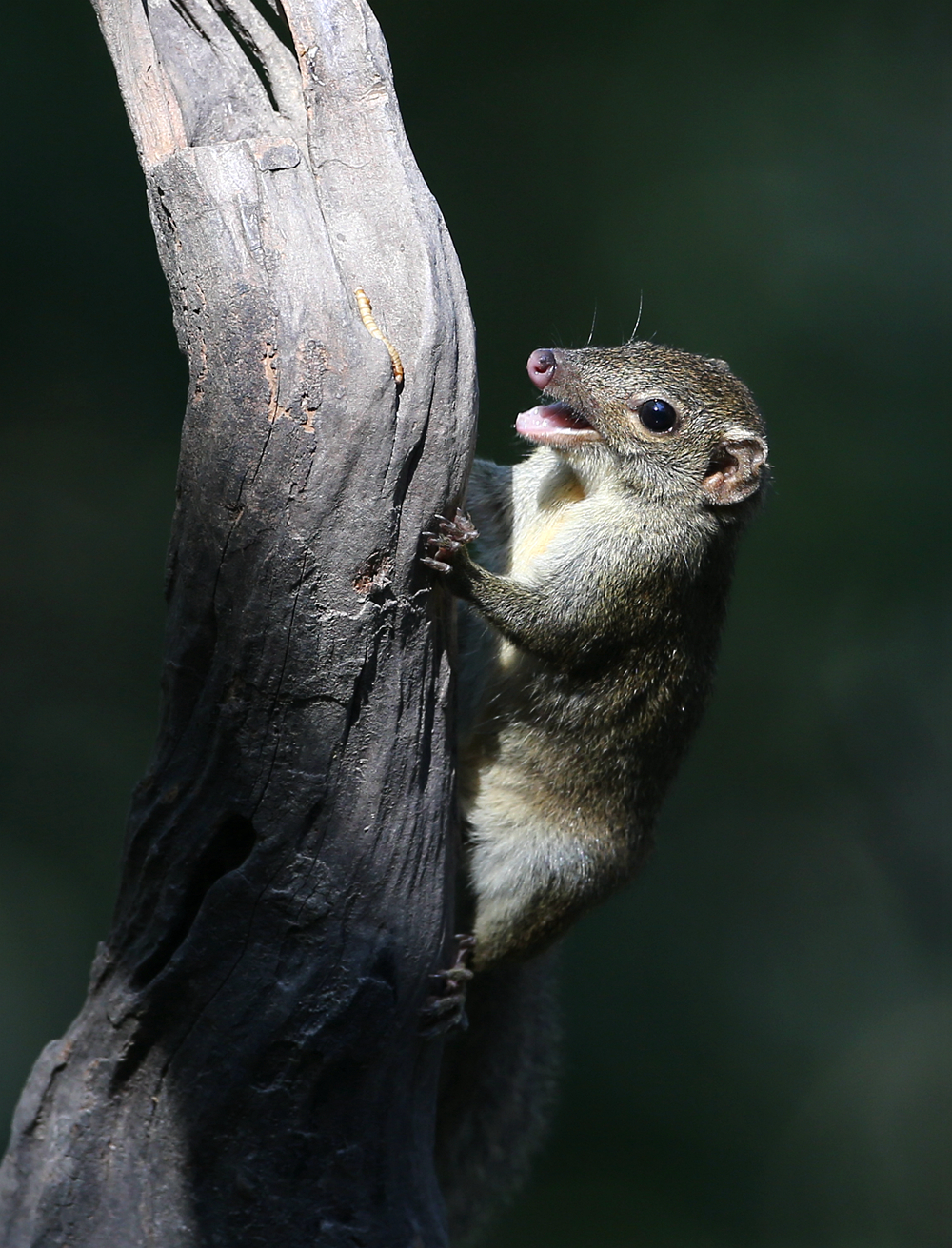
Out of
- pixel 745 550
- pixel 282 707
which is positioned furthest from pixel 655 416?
pixel 745 550

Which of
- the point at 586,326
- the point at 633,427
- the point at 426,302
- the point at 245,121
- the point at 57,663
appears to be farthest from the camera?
the point at 57,663

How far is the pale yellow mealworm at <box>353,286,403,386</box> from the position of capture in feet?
6.79

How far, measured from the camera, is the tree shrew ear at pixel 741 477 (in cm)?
275

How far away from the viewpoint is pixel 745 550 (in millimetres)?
4832

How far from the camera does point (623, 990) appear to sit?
4.92 m

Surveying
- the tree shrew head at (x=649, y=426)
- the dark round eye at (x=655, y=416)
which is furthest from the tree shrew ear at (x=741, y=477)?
the dark round eye at (x=655, y=416)

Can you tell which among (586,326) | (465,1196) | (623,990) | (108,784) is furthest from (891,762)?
(108,784)

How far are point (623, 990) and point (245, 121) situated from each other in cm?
391

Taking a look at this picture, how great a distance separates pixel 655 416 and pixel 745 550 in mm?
2228

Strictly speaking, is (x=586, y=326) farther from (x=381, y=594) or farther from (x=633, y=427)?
(x=381, y=594)

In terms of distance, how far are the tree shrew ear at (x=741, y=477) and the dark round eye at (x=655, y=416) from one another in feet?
0.51

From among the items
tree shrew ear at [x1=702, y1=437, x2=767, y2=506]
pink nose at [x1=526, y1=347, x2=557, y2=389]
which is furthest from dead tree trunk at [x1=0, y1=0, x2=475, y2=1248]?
tree shrew ear at [x1=702, y1=437, x2=767, y2=506]

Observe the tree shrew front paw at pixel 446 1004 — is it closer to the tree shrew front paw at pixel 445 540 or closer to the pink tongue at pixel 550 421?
the tree shrew front paw at pixel 445 540

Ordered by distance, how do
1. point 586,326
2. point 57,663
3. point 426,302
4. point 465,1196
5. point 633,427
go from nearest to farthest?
point 426,302, point 633,427, point 465,1196, point 586,326, point 57,663
